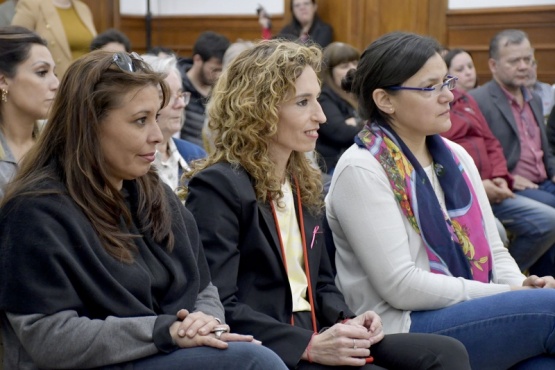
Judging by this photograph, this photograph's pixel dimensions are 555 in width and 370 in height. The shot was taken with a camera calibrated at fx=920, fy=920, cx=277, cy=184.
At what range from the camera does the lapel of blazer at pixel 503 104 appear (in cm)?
488

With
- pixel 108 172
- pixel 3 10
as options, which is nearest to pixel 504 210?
pixel 108 172

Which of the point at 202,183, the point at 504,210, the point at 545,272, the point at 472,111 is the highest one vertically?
the point at 202,183

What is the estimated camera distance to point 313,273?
250 cm

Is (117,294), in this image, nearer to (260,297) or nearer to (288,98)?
(260,297)

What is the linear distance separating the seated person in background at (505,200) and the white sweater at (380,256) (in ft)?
6.18

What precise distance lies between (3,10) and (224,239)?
416 centimetres

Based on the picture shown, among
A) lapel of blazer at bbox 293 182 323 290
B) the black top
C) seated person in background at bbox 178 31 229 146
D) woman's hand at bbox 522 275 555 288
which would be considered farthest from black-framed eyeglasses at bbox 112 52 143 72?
seated person in background at bbox 178 31 229 146

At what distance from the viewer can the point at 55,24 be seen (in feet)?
18.5

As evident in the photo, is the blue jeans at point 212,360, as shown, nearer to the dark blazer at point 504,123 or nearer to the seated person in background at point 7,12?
the dark blazer at point 504,123

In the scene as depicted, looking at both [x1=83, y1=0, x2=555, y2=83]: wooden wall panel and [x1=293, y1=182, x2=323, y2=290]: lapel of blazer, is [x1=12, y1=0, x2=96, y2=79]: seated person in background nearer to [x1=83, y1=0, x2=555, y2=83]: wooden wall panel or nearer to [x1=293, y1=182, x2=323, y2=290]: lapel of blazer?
[x1=83, y1=0, x2=555, y2=83]: wooden wall panel

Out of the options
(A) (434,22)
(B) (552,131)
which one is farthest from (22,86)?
(A) (434,22)

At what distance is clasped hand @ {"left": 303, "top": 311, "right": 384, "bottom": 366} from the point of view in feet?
7.25

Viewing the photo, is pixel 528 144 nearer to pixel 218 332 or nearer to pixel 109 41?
pixel 109 41

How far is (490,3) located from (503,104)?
9.82 ft
